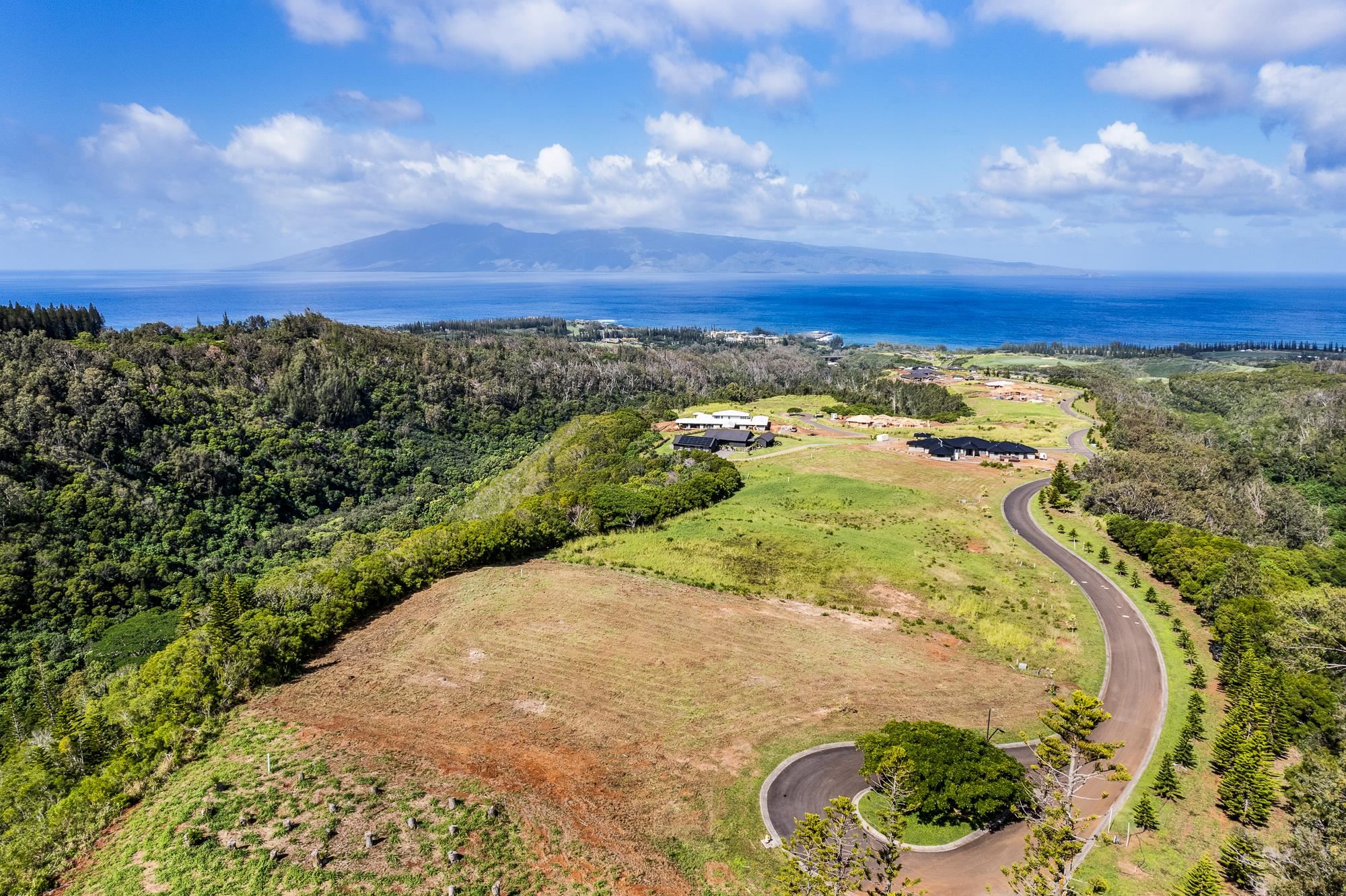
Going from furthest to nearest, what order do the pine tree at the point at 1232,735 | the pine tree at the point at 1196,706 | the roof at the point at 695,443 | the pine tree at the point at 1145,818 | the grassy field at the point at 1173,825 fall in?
the roof at the point at 695,443, the pine tree at the point at 1196,706, the pine tree at the point at 1232,735, the pine tree at the point at 1145,818, the grassy field at the point at 1173,825

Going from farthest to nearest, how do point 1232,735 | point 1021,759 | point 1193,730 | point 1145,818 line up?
point 1193,730
point 1021,759
point 1232,735
point 1145,818

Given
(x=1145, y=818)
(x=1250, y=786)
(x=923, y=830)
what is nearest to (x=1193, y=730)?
(x=1250, y=786)

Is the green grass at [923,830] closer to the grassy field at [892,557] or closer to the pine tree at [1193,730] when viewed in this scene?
the pine tree at [1193,730]

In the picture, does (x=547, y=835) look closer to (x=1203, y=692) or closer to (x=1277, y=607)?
(x=1203, y=692)

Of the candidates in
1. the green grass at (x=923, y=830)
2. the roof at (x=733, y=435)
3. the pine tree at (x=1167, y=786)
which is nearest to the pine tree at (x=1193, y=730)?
the pine tree at (x=1167, y=786)

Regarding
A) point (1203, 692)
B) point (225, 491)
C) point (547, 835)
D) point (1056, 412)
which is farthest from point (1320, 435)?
point (225, 491)

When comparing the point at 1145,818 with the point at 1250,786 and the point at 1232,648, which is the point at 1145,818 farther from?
the point at 1232,648
